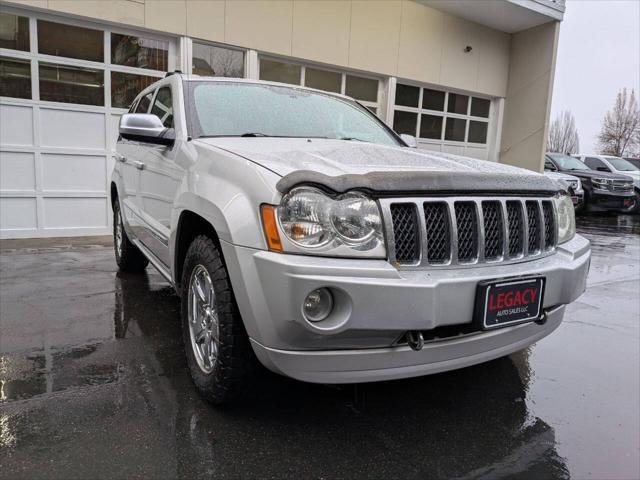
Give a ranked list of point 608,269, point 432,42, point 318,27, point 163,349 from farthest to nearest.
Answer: point 432,42 → point 318,27 → point 608,269 → point 163,349

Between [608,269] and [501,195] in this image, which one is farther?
[608,269]

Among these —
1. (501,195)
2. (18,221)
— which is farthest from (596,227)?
(18,221)

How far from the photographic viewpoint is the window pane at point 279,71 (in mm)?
9125

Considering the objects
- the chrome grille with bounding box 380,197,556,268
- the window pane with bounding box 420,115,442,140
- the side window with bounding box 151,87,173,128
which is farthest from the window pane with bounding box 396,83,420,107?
the chrome grille with bounding box 380,197,556,268

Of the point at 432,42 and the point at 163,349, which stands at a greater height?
the point at 432,42

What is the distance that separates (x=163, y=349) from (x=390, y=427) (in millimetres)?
1591

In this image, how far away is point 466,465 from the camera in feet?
7.14

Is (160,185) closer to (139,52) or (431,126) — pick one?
(139,52)

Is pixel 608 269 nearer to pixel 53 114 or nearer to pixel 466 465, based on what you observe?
pixel 466 465

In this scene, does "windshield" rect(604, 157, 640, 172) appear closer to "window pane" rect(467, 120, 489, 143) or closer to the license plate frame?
"window pane" rect(467, 120, 489, 143)

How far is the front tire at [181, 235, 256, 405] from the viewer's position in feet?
7.38

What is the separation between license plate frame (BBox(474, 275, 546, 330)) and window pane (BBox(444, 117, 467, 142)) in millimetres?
10437

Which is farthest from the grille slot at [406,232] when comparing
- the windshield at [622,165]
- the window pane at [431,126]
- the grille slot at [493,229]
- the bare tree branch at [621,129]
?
the bare tree branch at [621,129]

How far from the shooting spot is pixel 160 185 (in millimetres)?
3318
